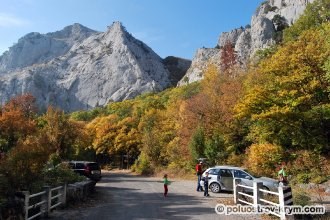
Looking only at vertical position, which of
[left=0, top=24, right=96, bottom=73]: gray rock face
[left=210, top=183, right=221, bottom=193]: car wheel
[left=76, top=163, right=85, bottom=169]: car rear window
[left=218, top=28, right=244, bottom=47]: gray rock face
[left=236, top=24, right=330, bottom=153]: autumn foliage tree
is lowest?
[left=210, top=183, right=221, bottom=193]: car wheel

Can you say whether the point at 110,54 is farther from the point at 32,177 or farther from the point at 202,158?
the point at 32,177

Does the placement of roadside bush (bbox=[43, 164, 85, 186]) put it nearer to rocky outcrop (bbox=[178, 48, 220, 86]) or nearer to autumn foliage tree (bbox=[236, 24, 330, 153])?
autumn foliage tree (bbox=[236, 24, 330, 153])

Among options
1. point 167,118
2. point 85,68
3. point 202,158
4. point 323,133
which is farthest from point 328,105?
point 85,68

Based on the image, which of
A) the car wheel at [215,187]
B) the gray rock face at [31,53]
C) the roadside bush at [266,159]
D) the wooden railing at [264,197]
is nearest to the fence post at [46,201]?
the wooden railing at [264,197]

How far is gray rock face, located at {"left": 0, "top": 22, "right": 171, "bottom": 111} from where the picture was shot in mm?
135375

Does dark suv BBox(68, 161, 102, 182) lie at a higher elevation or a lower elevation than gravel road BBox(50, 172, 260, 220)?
higher

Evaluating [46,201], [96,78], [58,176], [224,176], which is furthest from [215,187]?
[96,78]

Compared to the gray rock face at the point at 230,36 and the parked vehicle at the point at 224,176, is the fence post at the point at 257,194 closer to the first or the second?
the parked vehicle at the point at 224,176

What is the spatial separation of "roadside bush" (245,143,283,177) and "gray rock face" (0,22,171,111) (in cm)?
10254

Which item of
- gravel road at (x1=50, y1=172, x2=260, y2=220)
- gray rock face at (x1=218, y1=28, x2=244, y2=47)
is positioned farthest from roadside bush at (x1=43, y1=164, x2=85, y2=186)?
gray rock face at (x1=218, y1=28, x2=244, y2=47)

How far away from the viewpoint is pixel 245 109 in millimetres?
25828

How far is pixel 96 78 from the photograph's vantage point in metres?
141

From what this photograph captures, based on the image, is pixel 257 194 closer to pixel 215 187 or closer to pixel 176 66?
pixel 215 187

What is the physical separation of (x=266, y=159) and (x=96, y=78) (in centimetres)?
12097
